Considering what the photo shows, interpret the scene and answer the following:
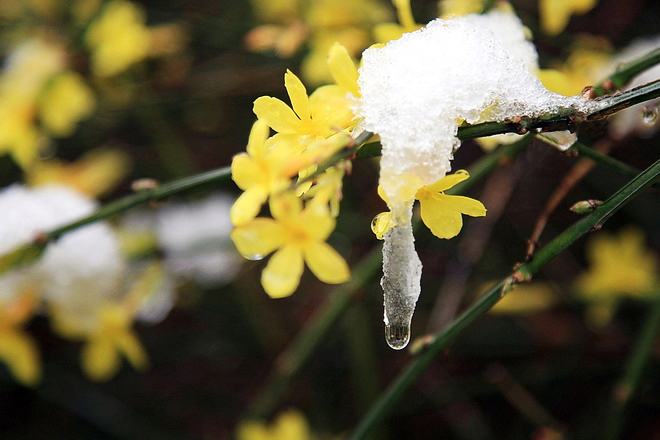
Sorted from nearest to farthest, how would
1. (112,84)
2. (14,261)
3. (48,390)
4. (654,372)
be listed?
(14,261), (654,372), (112,84), (48,390)

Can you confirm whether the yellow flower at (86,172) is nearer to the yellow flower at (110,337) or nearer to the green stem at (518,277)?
the yellow flower at (110,337)

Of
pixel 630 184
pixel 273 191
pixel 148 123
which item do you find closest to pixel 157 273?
pixel 148 123

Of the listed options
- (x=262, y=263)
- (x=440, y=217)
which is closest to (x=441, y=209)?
(x=440, y=217)

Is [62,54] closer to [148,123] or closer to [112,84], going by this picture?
[112,84]

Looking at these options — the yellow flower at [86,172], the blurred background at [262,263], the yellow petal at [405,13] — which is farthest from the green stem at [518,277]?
→ the yellow flower at [86,172]

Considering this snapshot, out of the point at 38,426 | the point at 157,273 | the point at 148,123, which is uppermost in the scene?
the point at 148,123
